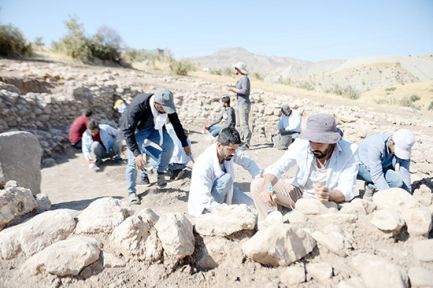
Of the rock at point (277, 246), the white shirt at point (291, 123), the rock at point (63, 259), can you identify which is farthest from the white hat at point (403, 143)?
the white shirt at point (291, 123)

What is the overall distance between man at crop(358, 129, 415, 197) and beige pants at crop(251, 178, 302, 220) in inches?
44.2

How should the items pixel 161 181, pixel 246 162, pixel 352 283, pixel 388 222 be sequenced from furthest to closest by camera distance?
pixel 161 181
pixel 246 162
pixel 388 222
pixel 352 283

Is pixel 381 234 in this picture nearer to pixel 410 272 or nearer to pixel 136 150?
pixel 410 272

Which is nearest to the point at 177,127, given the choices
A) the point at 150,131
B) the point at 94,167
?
the point at 150,131

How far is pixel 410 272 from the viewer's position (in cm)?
168

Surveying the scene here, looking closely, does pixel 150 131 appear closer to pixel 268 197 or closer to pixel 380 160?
pixel 268 197

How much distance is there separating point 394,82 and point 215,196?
136ft

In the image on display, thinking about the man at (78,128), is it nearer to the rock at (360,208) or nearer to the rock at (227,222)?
the rock at (227,222)

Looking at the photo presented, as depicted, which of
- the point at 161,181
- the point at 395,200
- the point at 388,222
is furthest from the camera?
the point at 161,181

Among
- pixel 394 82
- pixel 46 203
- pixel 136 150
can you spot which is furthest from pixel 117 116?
pixel 394 82

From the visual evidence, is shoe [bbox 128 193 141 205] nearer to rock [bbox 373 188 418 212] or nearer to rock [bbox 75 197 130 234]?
rock [bbox 75 197 130 234]

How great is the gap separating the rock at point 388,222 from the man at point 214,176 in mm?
1233

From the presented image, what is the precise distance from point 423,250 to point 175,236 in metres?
1.41

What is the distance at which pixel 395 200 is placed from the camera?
225 centimetres
